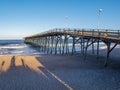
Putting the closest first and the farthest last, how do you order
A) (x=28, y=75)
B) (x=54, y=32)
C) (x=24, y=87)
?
1. (x=24, y=87)
2. (x=28, y=75)
3. (x=54, y=32)

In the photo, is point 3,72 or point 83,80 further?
point 3,72

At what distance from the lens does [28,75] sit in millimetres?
19047

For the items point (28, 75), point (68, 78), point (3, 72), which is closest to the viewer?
point (68, 78)

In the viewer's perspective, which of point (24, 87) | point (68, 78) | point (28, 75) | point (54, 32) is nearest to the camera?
point (24, 87)

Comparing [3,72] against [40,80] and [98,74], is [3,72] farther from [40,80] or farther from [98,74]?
[98,74]

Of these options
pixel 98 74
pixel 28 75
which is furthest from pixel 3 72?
pixel 98 74

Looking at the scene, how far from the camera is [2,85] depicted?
1583 centimetres

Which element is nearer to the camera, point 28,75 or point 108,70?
point 28,75

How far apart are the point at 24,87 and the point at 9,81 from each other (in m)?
2.18

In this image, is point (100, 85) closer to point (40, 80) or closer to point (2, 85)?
point (40, 80)

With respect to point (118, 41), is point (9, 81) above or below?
below

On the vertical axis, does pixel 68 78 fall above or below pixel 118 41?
below

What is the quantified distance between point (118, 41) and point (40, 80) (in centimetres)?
773

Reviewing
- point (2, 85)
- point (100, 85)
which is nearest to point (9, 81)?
point (2, 85)
